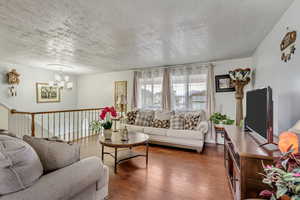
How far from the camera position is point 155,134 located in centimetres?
409

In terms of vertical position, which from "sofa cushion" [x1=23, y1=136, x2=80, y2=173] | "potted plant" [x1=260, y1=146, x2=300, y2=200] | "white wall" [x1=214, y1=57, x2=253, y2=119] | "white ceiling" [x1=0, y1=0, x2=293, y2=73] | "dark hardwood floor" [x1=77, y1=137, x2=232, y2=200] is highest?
"white ceiling" [x1=0, y1=0, x2=293, y2=73]

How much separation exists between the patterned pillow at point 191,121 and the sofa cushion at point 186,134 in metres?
0.20

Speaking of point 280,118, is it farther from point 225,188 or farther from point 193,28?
point 193,28

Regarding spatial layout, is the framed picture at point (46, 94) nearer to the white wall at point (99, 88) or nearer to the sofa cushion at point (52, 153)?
the white wall at point (99, 88)

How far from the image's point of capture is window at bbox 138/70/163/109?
16.5 ft

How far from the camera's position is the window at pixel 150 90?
16.5ft

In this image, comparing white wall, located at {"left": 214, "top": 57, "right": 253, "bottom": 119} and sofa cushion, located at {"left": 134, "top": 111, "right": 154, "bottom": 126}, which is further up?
white wall, located at {"left": 214, "top": 57, "right": 253, "bottom": 119}

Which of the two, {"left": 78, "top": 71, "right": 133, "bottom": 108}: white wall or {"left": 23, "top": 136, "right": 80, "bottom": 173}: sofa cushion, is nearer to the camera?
{"left": 23, "top": 136, "right": 80, "bottom": 173}: sofa cushion

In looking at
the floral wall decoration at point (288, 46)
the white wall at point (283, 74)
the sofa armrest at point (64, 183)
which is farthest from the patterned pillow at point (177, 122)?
the sofa armrest at point (64, 183)

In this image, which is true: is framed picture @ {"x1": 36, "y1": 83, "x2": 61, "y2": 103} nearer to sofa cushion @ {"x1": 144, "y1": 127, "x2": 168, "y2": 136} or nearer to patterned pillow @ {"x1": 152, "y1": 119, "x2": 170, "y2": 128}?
sofa cushion @ {"x1": 144, "y1": 127, "x2": 168, "y2": 136}

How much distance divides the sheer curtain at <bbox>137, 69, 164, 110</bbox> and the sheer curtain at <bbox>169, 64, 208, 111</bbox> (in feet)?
1.53

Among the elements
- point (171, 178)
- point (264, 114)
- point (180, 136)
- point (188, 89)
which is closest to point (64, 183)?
point (171, 178)

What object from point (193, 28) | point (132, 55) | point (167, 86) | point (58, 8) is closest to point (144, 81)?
point (167, 86)

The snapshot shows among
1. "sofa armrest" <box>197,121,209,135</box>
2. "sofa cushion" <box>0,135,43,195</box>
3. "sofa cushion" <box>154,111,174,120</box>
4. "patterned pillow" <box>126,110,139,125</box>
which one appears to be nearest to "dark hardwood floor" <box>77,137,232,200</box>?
"sofa armrest" <box>197,121,209,135</box>
